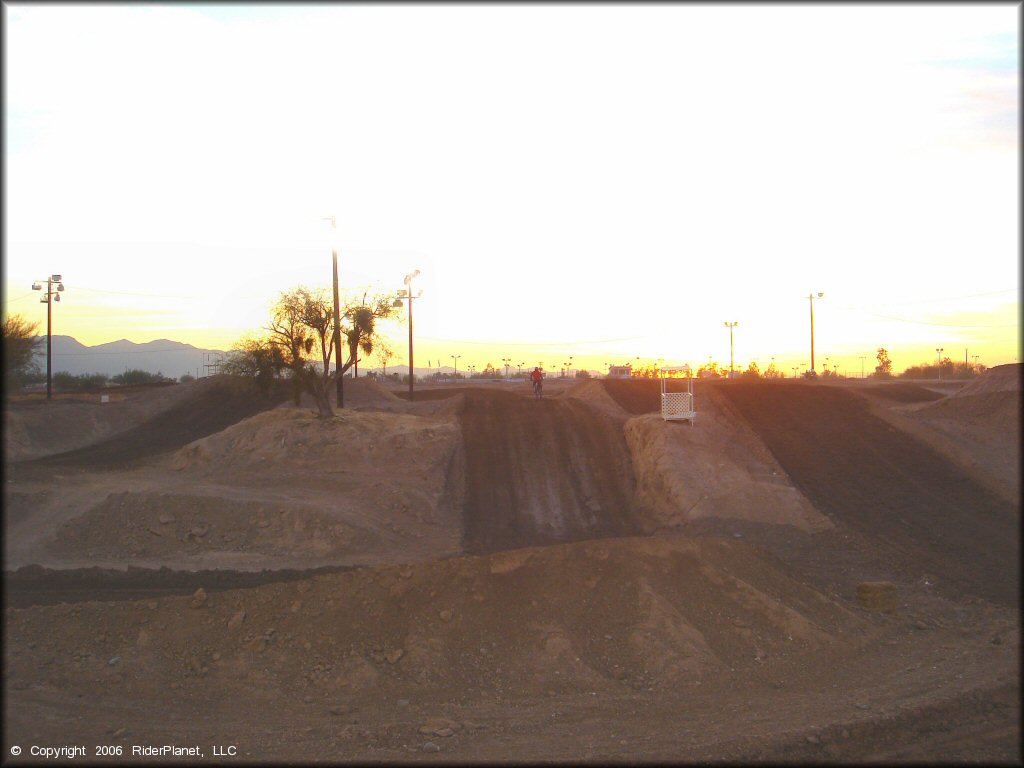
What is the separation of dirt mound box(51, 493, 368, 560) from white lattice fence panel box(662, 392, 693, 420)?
12445mm

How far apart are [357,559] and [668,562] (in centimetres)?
820

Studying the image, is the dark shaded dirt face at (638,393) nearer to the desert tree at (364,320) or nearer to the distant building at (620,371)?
the desert tree at (364,320)

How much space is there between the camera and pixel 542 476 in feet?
89.8

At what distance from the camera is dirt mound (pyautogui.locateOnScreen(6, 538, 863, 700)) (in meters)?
11.6

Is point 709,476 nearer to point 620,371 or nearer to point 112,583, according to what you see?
point 112,583

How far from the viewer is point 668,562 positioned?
14.4 m

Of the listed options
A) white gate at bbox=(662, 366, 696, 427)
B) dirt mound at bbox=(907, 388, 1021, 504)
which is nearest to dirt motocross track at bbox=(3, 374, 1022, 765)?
dirt mound at bbox=(907, 388, 1021, 504)

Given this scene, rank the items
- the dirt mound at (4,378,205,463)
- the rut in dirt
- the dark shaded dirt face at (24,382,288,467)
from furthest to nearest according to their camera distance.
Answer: the dirt mound at (4,378,205,463) → the dark shaded dirt face at (24,382,288,467) → the rut in dirt

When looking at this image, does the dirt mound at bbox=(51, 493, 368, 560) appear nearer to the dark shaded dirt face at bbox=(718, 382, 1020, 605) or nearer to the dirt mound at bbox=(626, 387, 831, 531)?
the dirt mound at bbox=(626, 387, 831, 531)

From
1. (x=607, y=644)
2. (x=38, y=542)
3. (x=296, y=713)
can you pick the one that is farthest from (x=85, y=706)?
(x=38, y=542)

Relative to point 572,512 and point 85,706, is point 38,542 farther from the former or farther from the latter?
point 572,512

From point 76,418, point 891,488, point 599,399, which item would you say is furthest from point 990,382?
point 76,418

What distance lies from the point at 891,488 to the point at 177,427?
33518 millimetres

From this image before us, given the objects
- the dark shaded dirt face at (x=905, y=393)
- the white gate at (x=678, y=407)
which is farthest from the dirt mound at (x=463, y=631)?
the dark shaded dirt face at (x=905, y=393)
